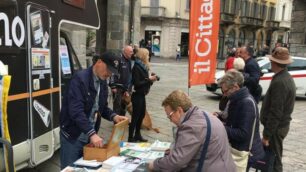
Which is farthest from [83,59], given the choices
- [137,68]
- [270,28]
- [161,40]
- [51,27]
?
[270,28]

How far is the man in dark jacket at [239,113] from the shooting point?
3.32 m

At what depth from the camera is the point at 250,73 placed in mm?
6270

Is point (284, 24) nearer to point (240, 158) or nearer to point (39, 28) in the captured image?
point (39, 28)

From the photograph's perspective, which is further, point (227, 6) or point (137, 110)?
point (227, 6)

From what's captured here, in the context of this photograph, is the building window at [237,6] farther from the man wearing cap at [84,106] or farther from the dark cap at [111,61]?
the dark cap at [111,61]

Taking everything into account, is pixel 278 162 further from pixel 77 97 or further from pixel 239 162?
pixel 77 97

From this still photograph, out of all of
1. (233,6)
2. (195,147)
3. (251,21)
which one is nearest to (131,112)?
(195,147)

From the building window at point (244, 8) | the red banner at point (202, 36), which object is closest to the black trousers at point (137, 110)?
the red banner at point (202, 36)

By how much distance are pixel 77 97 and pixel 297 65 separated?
1024 cm

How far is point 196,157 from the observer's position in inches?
98.9

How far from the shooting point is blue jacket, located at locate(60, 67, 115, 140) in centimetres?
307

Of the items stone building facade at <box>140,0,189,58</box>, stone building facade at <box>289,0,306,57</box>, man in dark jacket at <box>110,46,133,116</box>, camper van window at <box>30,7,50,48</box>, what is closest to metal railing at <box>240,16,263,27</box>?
stone building facade at <box>140,0,189,58</box>

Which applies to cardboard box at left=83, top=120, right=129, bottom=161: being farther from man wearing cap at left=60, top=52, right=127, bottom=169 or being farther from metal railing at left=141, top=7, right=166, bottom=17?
metal railing at left=141, top=7, right=166, bottom=17

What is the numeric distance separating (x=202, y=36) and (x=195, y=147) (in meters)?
3.43
